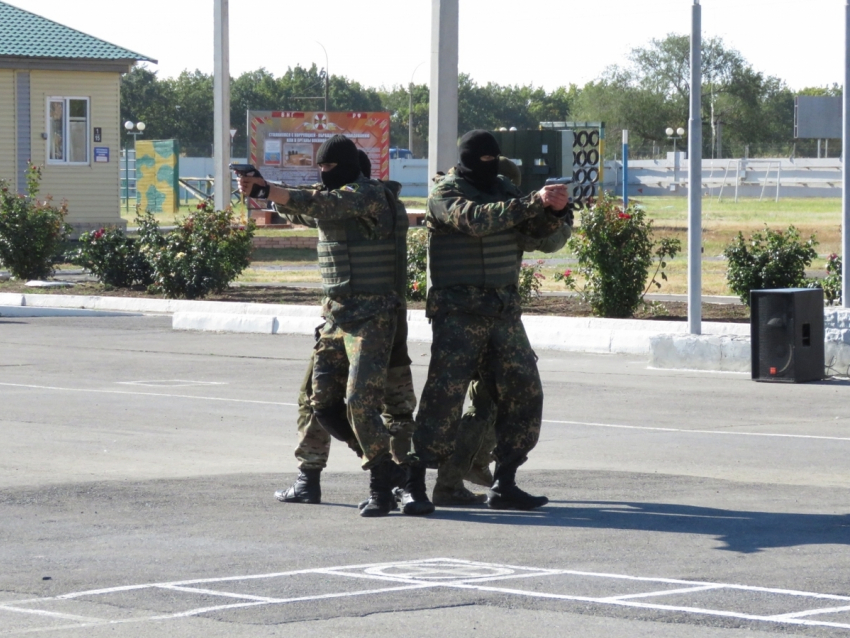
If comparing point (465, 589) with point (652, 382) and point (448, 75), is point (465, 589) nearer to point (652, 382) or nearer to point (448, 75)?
point (652, 382)

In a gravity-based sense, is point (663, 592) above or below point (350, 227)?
below

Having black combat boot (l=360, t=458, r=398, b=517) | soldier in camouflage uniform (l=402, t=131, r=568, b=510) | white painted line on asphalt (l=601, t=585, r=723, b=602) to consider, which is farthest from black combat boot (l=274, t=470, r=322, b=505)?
white painted line on asphalt (l=601, t=585, r=723, b=602)

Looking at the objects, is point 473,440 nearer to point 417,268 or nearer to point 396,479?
point 396,479

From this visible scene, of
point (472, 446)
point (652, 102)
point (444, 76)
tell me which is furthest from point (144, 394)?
point (652, 102)

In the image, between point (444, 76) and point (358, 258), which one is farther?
point (444, 76)

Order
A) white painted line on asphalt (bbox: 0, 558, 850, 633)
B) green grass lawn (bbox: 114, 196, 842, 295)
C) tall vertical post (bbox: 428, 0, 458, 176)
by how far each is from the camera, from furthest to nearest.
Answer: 1. green grass lawn (bbox: 114, 196, 842, 295)
2. tall vertical post (bbox: 428, 0, 458, 176)
3. white painted line on asphalt (bbox: 0, 558, 850, 633)

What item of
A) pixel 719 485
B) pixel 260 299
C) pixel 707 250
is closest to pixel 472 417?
pixel 719 485

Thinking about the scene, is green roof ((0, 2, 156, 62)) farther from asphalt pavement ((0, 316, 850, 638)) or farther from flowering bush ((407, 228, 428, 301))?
asphalt pavement ((0, 316, 850, 638))

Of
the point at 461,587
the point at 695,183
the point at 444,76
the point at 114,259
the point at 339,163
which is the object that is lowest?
the point at 461,587

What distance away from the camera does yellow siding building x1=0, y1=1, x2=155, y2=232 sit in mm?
37938

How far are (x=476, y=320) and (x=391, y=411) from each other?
0.71m

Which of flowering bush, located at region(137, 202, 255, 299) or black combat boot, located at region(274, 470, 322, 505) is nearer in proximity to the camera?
black combat boot, located at region(274, 470, 322, 505)

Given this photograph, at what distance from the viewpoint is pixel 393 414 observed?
7.84 meters

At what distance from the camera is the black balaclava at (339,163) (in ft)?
25.3
